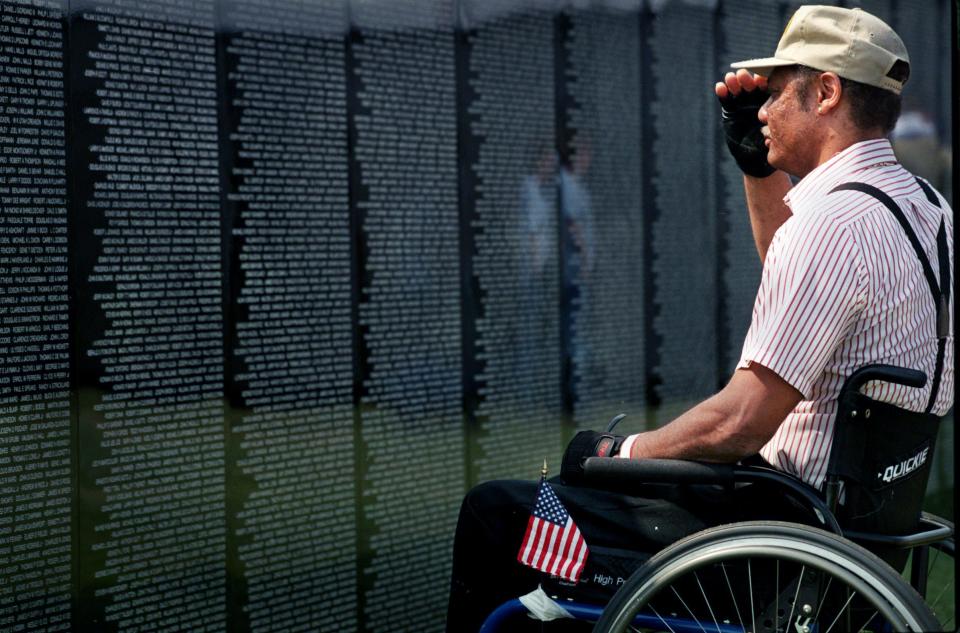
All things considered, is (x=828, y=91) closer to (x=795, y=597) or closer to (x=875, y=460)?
(x=875, y=460)

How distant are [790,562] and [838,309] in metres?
0.50

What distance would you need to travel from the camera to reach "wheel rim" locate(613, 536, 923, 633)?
1925mm

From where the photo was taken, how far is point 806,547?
A: 2.00 metres

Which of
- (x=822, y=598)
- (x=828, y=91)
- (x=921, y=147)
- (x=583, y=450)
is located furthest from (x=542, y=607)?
(x=921, y=147)

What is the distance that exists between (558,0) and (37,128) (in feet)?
7.33

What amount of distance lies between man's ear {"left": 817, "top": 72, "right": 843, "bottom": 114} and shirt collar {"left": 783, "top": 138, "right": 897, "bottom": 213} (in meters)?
0.10


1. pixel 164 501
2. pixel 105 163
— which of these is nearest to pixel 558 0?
pixel 105 163

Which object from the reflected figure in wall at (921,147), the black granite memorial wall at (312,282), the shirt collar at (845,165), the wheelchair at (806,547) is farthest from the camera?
the reflected figure in wall at (921,147)

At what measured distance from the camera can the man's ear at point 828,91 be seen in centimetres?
246

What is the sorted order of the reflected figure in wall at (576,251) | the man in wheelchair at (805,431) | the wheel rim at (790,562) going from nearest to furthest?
the wheel rim at (790,562)
the man in wheelchair at (805,431)
the reflected figure in wall at (576,251)

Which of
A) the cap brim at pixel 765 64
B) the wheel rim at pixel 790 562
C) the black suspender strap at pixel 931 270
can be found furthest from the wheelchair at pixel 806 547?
the cap brim at pixel 765 64

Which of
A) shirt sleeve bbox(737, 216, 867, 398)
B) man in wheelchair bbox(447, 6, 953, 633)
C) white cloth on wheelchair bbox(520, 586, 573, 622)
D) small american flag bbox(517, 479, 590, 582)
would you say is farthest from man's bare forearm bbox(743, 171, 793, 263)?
white cloth on wheelchair bbox(520, 586, 573, 622)

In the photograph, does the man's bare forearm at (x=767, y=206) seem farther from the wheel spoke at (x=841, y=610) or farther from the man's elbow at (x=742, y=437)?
the wheel spoke at (x=841, y=610)

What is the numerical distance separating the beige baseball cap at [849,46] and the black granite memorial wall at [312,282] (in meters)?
1.63
